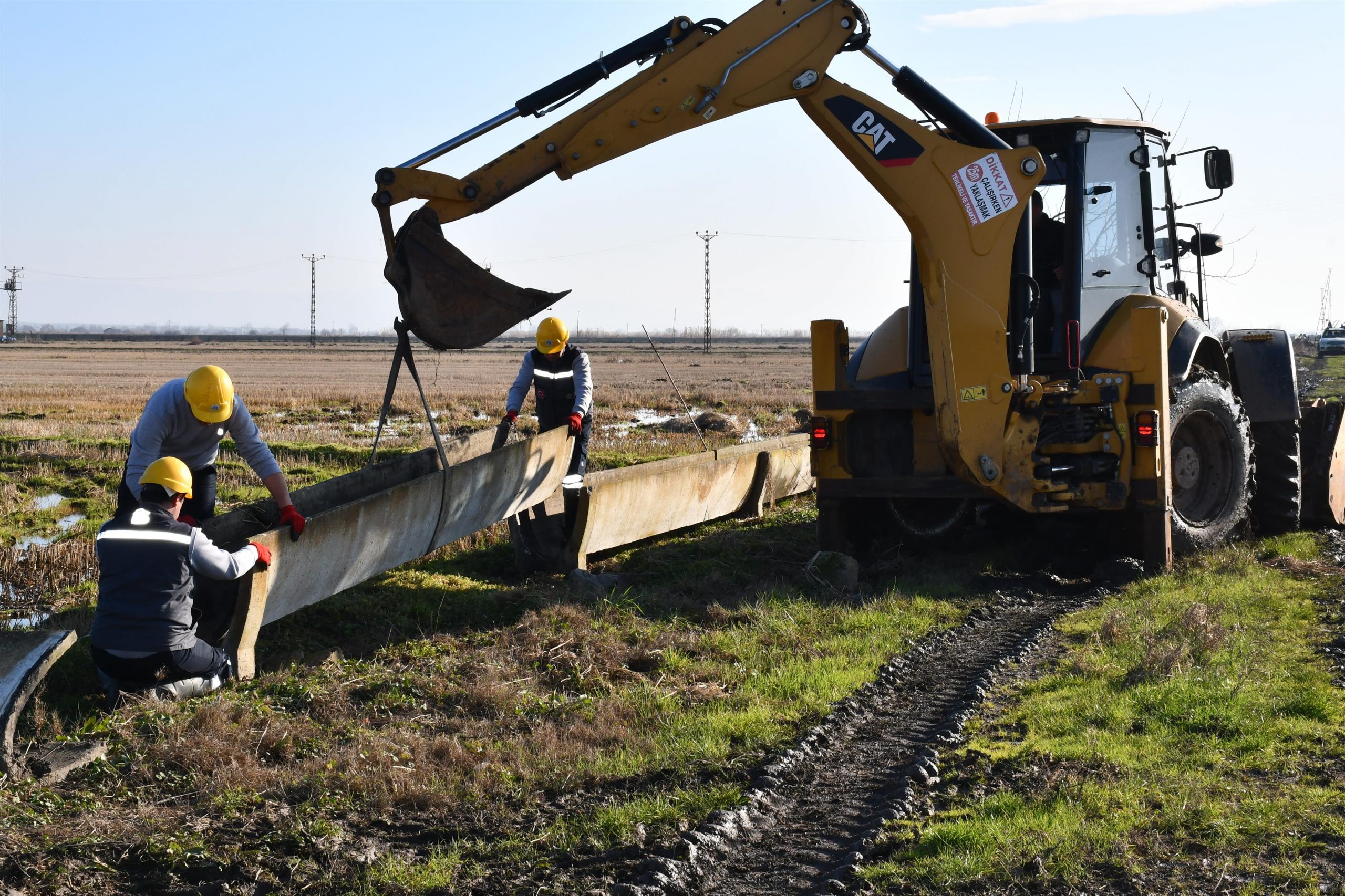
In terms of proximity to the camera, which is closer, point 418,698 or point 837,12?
point 418,698

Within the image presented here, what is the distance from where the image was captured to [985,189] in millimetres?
8297

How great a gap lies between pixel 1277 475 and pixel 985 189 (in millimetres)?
4027

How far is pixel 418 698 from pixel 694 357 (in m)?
69.2

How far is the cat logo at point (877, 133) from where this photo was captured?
8.20 m

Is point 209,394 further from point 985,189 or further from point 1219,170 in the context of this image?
point 1219,170

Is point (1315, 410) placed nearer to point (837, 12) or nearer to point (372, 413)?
point (837, 12)

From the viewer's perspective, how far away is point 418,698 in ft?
20.0

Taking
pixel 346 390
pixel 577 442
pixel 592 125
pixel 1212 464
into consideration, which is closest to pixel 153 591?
pixel 592 125

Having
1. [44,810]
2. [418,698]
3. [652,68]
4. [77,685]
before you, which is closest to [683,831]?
[418,698]

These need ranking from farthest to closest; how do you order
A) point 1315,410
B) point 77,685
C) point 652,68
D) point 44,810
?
1. point 1315,410
2. point 652,68
3. point 77,685
4. point 44,810

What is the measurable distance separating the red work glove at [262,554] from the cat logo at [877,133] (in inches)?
180

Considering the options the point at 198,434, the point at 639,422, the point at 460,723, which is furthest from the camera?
the point at 639,422

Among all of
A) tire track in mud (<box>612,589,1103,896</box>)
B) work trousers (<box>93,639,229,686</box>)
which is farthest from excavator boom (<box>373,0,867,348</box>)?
tire track in mud (<box>612,589,1103,896</box>)

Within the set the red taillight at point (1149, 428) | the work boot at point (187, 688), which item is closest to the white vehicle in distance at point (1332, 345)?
the red taillight at point (1149, 428)
